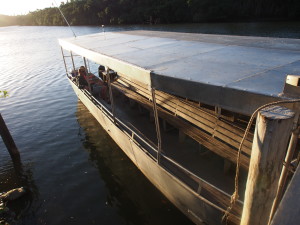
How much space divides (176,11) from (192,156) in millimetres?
64198

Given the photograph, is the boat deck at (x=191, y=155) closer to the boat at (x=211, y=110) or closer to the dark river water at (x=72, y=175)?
the boat at (x=211, y=110)

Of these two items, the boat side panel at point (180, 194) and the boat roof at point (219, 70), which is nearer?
the boat roof at point (219, 70)

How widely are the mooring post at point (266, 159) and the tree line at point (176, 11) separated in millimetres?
56395

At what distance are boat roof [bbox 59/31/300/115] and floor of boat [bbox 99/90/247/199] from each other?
8.71ft

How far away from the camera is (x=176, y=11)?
210 ft

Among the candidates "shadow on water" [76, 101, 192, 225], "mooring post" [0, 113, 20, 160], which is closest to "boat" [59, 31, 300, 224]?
"shadow on water" [76, 101, 192, 225]

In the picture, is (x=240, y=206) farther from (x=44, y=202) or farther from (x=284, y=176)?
(x=44, y=202)

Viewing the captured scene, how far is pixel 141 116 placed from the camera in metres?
9.93

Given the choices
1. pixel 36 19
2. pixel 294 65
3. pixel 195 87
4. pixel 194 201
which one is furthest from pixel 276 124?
pixel 36 19

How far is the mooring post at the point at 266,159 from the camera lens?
7.91 feet

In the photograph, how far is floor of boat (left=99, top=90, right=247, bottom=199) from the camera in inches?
235

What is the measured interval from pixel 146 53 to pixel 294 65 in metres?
3.68

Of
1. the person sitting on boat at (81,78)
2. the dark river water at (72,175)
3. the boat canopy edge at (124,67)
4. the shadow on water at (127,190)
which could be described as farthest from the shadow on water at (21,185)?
the boat canopy edge at (124,67)

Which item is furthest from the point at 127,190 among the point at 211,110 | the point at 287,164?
the point at 287,164
